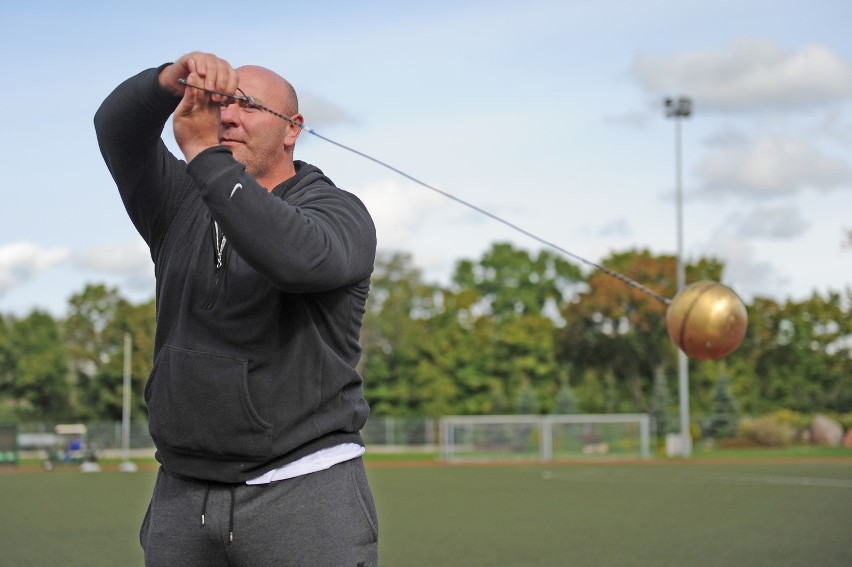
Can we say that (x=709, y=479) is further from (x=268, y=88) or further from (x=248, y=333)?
(x=248, y=333)

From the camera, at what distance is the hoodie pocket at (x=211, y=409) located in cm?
248

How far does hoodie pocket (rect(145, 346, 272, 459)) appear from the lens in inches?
97.6

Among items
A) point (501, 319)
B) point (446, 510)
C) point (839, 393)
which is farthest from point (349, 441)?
point (501, 319)

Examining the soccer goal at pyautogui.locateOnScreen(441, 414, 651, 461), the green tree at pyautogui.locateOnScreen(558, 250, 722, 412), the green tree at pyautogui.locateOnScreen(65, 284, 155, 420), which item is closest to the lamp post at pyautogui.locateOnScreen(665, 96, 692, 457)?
the soccer goal at pyautogui.locateOnScreen(441, 414, 651, 461)

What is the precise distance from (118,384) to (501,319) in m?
24.4

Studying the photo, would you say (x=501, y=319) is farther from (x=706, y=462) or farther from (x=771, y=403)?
(x=706, y=462)

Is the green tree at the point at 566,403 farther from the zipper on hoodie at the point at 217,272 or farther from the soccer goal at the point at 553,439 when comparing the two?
the zipper on hoodie at the point at 217,272

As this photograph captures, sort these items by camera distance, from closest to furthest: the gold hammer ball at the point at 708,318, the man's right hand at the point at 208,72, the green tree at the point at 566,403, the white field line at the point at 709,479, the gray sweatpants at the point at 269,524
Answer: the man's right hand at the point at 208,72, the gray sweatpants at the point at 269,524, the gold hammer ball at the point at 708,318, the white field line at the point at 709,479, the green tree at the point at 566,403

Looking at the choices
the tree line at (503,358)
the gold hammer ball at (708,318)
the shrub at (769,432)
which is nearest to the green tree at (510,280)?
the tree line at (503,358)

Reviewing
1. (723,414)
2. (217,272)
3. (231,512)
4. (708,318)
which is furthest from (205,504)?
(723,414)

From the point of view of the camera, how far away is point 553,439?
127ft

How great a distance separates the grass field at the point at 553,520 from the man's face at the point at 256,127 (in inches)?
316

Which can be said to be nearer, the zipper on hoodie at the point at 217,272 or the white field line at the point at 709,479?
the zipper on hoodie at the point at 217,272

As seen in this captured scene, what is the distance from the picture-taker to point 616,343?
187 ft
